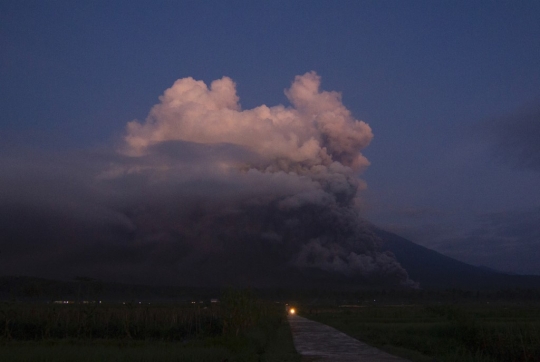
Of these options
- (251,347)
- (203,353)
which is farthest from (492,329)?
(203,353)

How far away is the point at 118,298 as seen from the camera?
16825cm

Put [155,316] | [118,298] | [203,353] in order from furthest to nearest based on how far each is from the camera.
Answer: [118,298], [155,316], [203,353]

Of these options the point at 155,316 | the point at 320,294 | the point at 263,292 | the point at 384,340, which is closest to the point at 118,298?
the point at 263,292

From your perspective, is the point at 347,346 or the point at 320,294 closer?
the point at 347,346

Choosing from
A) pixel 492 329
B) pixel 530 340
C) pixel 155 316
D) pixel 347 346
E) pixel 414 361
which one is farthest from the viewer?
pixel 155 316

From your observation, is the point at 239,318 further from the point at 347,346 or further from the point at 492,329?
the point at 492,329

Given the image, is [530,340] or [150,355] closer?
[150,355]

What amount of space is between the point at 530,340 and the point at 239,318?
17.8m

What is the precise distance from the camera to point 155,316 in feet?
134

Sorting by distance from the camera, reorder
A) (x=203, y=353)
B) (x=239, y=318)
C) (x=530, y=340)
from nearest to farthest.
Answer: (x=203, y=353)
(x=530, y=340)
(x=239, y=318)

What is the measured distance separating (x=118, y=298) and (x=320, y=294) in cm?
5850

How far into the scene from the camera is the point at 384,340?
31.6 metres

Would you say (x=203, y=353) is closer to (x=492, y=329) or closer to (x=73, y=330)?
(x=492, y=329)

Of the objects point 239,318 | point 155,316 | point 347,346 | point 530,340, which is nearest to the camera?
point 530,340
